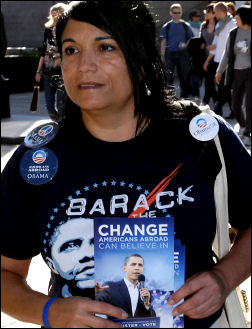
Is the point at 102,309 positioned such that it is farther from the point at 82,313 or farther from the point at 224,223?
the point at 224,223

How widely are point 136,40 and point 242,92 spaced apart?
29.2ft

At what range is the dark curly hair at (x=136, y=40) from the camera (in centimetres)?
175

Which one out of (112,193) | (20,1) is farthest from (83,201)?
(20,1)

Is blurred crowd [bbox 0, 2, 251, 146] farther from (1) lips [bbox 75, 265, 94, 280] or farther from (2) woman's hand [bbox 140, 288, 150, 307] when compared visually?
(2) woman's hand [bbox 140, 288, 150, 307]


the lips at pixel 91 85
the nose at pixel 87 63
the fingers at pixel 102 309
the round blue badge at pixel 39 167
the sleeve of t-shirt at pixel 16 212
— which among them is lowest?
the fingers at pixel 102 309

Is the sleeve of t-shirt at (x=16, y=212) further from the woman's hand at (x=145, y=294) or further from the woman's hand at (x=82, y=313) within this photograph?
the woman's hand at (x=145, y=294)

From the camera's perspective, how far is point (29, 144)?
1.81 meters

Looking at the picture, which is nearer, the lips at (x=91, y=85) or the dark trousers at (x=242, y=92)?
the lips at (x=91, y=85)

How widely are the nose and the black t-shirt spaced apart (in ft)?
0.59

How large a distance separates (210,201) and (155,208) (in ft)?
0.47

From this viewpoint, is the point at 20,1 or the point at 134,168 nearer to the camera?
the point at 134,168

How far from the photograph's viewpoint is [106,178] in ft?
5.75

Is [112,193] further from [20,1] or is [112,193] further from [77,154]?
[20,1]

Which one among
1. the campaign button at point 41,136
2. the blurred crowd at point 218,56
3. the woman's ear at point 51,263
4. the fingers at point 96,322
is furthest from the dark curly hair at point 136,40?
the blurred crowd at point 218,56
